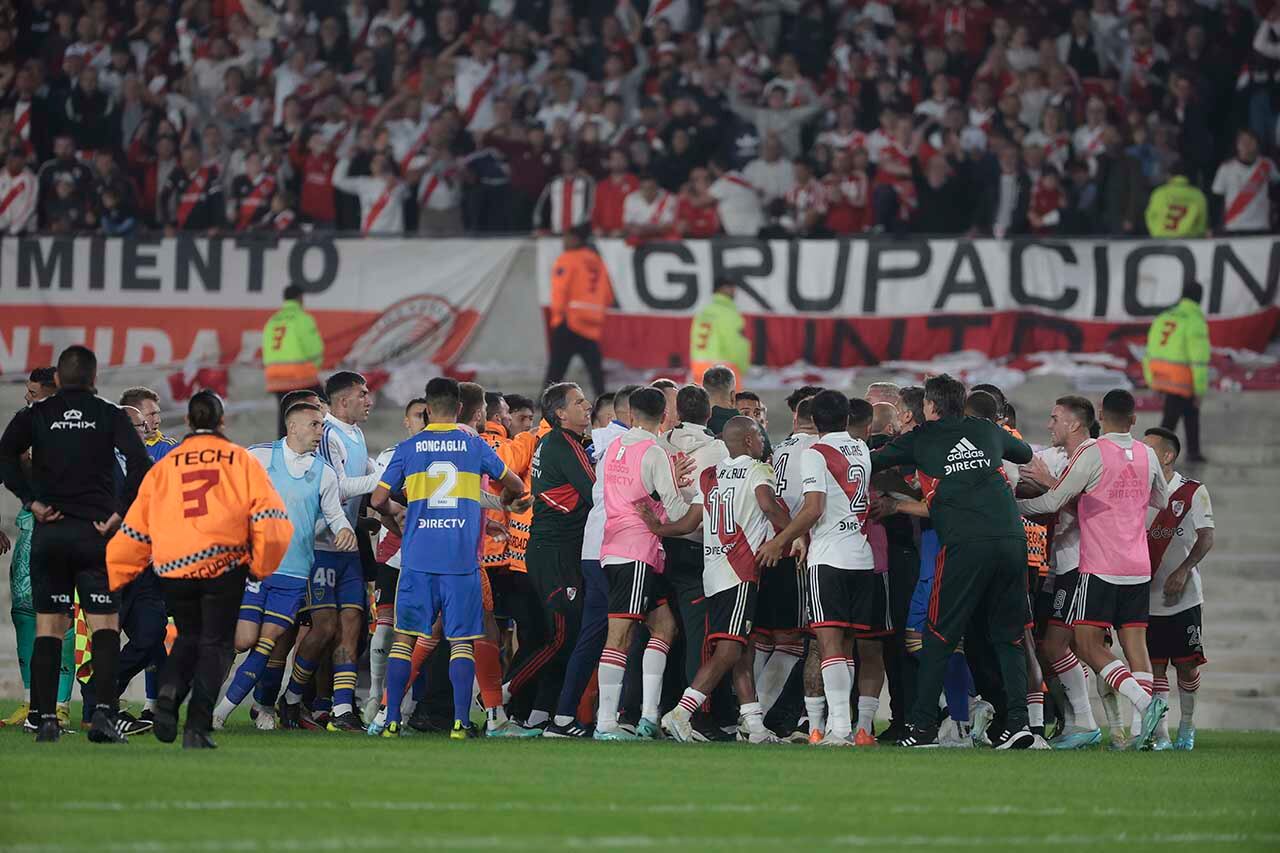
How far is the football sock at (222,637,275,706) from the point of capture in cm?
1100

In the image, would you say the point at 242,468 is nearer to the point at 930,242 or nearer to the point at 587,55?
the point at 930,242

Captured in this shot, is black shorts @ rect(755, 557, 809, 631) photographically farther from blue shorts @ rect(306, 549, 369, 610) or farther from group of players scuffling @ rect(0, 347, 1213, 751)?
blue shorts @ rect(306, 549, 369, 610)

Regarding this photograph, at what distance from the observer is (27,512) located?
11484mm

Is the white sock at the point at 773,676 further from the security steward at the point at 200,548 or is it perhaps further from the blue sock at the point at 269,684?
the security steward at the point at 200,548

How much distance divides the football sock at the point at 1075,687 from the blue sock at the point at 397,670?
3.98 meters

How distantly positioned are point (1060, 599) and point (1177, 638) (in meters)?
0.87

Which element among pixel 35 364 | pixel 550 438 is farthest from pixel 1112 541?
pixel 35 364

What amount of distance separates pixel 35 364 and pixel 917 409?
12.7 metres

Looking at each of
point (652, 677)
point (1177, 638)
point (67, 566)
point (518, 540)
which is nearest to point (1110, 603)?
point (1177, 638)

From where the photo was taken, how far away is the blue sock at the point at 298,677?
1159 cm

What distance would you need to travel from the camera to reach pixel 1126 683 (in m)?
11.1

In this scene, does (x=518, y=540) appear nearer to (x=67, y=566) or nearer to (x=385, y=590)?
(x=385, y=590)

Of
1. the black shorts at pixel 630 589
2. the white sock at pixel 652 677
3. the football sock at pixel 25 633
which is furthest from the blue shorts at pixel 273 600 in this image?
the white sock at pixel 652 677

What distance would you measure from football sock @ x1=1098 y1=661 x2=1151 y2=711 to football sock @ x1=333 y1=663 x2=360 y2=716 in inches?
179
